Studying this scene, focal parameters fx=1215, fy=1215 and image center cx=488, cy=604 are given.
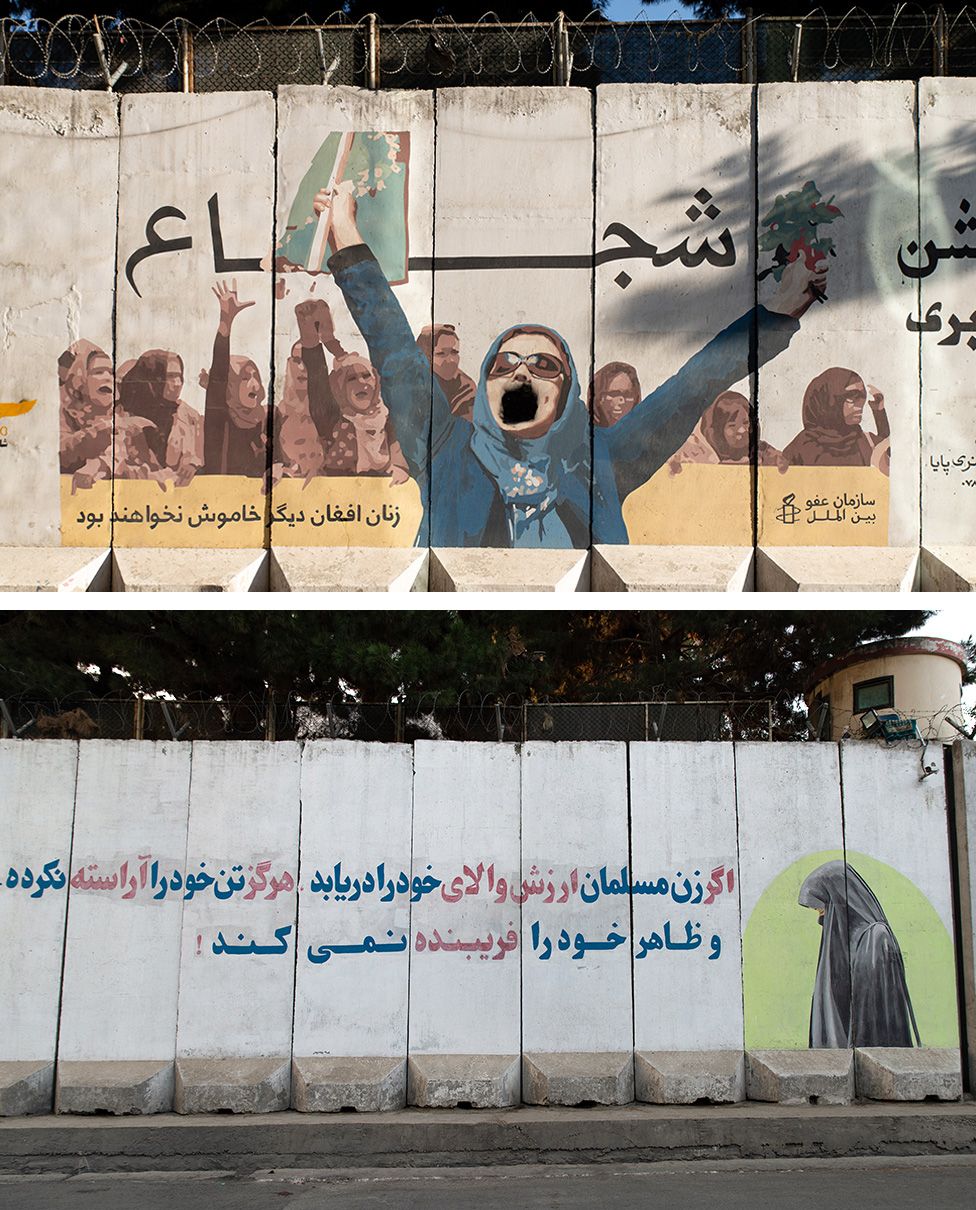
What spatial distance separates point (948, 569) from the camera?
32.9 feet

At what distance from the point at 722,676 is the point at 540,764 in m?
6.41

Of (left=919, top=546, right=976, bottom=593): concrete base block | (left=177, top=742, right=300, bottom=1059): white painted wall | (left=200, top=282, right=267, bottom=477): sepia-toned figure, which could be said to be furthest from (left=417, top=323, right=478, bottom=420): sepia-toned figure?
(left=919, top=546, right=976, bottom=593): concrete base block

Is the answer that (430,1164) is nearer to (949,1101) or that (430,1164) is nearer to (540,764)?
(540,764)

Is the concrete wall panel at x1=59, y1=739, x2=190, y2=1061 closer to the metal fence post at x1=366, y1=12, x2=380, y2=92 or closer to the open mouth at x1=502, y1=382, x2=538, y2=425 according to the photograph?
the open mouth at x1=502, y1=382, x2=538, y2=425

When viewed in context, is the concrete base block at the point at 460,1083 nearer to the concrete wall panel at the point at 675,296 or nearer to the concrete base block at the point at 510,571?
the concrete base block at the point at 510,571

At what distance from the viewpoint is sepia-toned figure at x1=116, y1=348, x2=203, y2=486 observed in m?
10.4

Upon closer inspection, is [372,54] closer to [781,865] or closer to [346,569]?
[346,569]

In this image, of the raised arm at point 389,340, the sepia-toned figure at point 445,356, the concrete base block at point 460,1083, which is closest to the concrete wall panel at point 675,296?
the sepia-toned figure at point 445,356

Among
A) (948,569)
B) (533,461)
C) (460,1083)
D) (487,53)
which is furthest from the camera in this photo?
(487,53)

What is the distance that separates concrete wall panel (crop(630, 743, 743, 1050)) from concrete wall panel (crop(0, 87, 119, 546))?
5.17m

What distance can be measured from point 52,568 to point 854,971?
7131 millimetres

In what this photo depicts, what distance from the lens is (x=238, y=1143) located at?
25.8ft

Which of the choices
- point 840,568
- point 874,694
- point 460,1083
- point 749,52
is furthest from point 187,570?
point 874,694

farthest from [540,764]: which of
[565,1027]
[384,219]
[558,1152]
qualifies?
[384,219]
